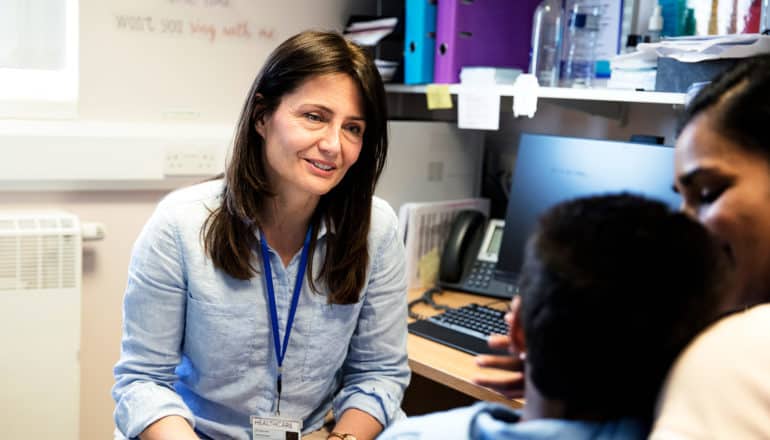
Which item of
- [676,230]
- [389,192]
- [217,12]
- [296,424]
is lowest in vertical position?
[296,424]

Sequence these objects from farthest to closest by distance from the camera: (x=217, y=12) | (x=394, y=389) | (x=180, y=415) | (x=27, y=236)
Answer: (x=217, y=12), (x=27, y=236), (x=394, y=389), (x=180, y=415)

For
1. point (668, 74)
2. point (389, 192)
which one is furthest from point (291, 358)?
point (668, 74)

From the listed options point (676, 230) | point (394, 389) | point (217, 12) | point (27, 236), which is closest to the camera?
point (676, 230)

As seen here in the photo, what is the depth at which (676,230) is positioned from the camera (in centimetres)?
65

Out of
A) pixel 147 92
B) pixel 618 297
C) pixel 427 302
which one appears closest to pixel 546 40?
pixel 427 302

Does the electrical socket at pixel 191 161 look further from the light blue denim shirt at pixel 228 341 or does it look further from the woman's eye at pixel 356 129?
the woman's eye at pixel 356 129

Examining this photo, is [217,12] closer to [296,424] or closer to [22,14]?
[22,14]

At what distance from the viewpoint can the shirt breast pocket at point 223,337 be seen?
145 cm

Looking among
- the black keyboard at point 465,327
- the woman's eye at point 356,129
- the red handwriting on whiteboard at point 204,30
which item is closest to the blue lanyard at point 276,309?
the woman's eye at point 356,129

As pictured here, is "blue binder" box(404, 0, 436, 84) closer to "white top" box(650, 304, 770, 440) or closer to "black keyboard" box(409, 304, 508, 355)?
"black keyboard" box(409, 304, 508, 355)

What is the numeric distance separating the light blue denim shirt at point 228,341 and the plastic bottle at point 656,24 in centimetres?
84

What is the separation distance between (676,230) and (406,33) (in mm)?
1713

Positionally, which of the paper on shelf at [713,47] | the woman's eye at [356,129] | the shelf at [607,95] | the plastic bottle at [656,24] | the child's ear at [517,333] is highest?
the plastic bottle at [656,24]

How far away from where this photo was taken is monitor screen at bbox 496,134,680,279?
1.75 m
